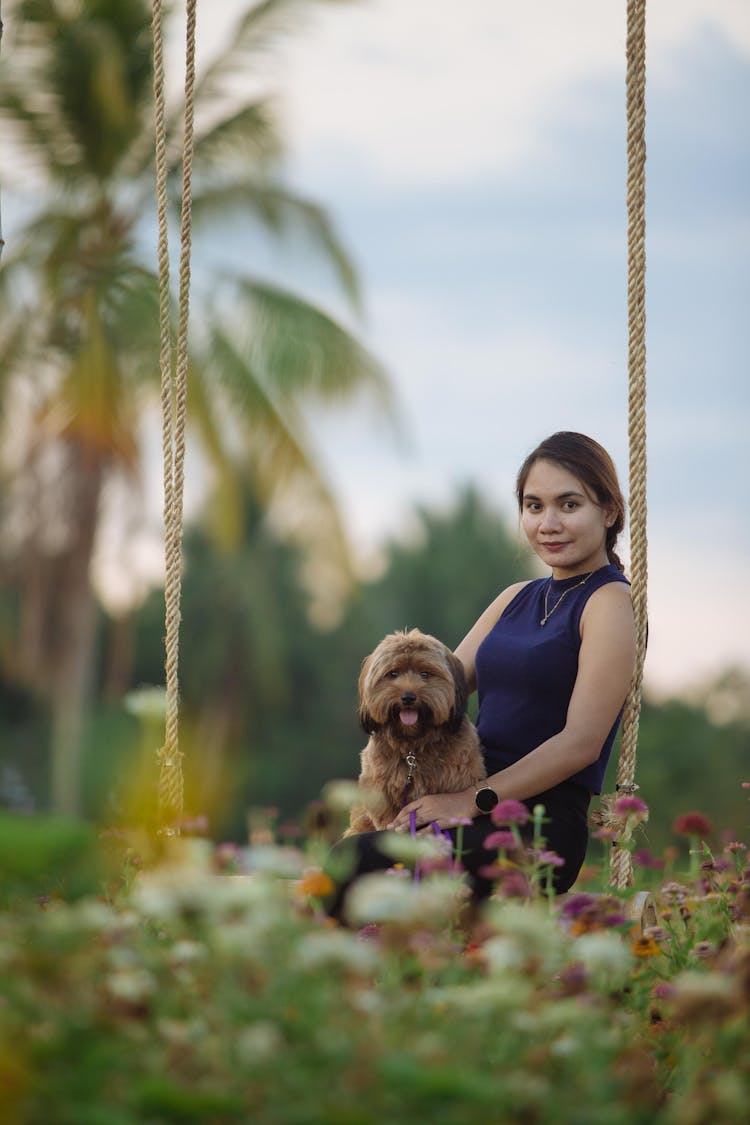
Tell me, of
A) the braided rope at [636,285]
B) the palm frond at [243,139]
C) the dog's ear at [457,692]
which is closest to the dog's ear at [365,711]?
the dog's ear at [457,692]

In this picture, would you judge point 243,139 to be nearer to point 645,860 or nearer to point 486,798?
point 645,860

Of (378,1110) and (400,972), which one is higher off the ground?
(400,972)

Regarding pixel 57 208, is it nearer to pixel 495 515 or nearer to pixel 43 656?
pixel 43 656

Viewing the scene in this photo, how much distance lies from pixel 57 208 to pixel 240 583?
37.2 feet

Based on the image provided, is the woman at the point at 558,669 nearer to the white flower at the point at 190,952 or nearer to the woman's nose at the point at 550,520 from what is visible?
the woman's nose at the point at 550,520

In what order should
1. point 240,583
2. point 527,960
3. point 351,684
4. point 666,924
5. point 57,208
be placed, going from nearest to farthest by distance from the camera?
point 527,960 < point 666,924 < point 57,208 < point 240,583 < point 351,684

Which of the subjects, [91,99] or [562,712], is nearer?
[562,712]

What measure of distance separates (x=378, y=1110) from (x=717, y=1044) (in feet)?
2.08

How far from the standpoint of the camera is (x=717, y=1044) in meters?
2.17

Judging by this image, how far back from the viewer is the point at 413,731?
4.12 meters

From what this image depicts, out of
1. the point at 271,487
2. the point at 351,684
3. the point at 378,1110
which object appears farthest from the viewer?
the point at 351,684

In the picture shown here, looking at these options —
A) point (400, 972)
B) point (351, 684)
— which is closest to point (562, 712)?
point (400, 972)

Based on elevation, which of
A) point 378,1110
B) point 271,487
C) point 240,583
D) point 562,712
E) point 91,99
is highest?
point 91,99

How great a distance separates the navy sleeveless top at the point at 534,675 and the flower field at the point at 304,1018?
1347 millimetres
